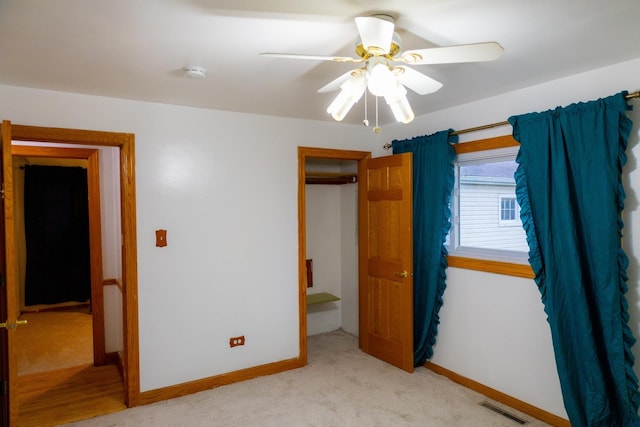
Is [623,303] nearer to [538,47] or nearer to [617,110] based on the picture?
[617,110]

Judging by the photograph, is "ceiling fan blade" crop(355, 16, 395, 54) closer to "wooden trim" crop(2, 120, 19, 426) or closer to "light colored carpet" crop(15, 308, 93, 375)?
"wooden trim" crop(2, 120, 19, 426)

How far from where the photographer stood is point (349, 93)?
187 cm

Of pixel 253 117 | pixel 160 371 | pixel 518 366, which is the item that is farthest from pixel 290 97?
pixel 518 366

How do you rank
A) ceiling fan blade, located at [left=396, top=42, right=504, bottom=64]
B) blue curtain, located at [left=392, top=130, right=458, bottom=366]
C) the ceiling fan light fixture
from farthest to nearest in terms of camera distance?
blue curtain, located at [left=392, top=130, right=458, bottom=366] → the ceiling fan light fixture → ceiling fan blade, located at [left=396, top=42, right=504, bottom=64]

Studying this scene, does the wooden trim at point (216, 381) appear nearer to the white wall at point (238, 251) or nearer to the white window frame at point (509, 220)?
the white wall at point (238, 251)

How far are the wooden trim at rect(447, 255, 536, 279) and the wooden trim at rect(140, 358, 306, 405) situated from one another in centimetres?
169

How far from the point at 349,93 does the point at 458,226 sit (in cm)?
200

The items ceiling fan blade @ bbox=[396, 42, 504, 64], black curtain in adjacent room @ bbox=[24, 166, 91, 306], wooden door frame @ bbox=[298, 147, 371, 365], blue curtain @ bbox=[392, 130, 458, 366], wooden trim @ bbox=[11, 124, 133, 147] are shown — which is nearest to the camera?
ceiling fan blade @ bbox=[396, 42, 504, 64]

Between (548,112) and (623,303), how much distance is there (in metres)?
1.23

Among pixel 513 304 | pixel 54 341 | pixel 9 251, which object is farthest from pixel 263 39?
pixel 54 341

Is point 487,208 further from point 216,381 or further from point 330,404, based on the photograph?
point 216,381

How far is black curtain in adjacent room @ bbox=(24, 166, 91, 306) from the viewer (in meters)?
5.87

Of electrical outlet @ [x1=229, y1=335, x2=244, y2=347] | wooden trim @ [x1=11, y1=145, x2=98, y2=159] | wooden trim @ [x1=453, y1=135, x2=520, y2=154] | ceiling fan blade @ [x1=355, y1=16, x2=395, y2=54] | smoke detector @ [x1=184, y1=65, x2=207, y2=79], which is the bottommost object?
electrical outlet @ [x1=229, y1=335, x2=244, y2=347]

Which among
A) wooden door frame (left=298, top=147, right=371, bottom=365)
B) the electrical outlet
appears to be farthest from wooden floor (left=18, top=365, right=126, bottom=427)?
wooden door frame (left=298, top=147, right=371, bottom=365)
